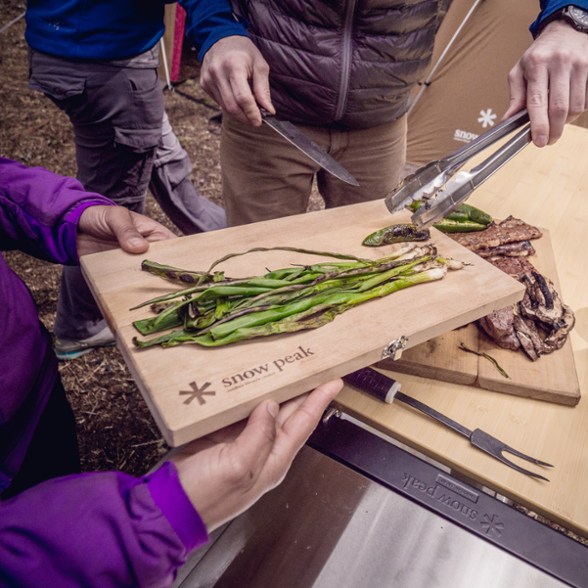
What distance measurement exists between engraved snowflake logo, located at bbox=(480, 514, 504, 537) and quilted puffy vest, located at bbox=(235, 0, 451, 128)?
1.82m

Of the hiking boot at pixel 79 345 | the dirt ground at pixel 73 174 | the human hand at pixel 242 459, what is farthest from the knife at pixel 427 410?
the hiking boot at pixel 79 345

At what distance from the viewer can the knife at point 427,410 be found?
1.50 meters

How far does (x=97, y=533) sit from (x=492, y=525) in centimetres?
113

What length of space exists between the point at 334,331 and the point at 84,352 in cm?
273

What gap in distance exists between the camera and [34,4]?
2629mm

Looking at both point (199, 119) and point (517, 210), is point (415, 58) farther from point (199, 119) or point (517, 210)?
point (199, 119)

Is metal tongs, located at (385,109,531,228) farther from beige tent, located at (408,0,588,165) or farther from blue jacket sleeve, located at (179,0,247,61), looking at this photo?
beige tent, located at (408,0,588,165)

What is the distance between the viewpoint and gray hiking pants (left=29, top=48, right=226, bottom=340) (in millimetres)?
2707

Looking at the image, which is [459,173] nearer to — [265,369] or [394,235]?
[394,235]

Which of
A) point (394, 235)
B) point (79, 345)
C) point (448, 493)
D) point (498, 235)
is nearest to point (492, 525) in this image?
point (448, 493)

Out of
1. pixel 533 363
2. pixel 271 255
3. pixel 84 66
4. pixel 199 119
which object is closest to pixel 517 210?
pixel 533 363

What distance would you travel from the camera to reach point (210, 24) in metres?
2.07

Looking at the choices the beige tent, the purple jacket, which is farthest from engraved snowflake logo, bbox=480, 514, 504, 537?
the beige tent

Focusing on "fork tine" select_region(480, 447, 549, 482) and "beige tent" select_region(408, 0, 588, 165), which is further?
"beige tent" select_region(408, 0, 588, 165)
